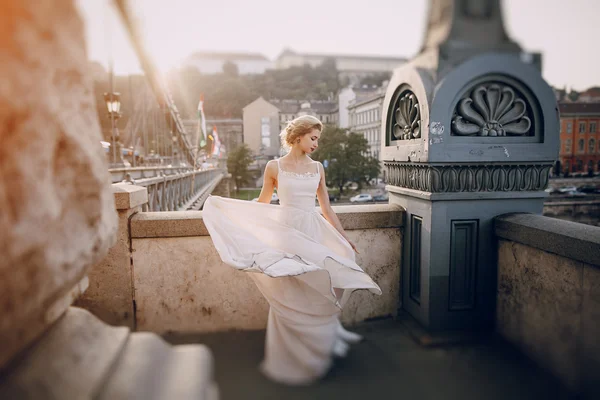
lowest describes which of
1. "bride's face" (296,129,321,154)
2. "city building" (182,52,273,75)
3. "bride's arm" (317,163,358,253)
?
"bride's arm" (317,163,358,253)

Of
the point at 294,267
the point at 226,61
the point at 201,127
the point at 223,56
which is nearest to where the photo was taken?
the point at 294,267

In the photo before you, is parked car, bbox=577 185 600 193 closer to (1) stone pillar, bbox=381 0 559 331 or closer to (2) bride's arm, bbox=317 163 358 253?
(1) stone pillar, bbox=381 0 559 331

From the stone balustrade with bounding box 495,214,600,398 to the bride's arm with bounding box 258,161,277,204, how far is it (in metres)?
1.64

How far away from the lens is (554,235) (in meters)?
2.46

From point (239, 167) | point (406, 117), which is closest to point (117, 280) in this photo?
point (406, 117)

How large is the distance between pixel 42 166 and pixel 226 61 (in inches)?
4603

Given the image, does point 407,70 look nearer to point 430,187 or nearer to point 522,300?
point 430,187

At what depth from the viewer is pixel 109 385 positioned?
1.11 m

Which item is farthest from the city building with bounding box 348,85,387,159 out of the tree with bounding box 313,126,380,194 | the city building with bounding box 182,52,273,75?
the city building with bounding box 182,52,273,75

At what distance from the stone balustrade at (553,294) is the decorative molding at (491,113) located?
2.09ft

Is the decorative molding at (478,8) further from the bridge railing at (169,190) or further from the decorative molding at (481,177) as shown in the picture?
the bridge railing at (169,190)

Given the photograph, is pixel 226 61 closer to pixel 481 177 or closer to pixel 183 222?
pixel 183 222

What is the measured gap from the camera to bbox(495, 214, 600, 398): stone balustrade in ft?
7.30

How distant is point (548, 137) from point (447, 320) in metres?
1.50
